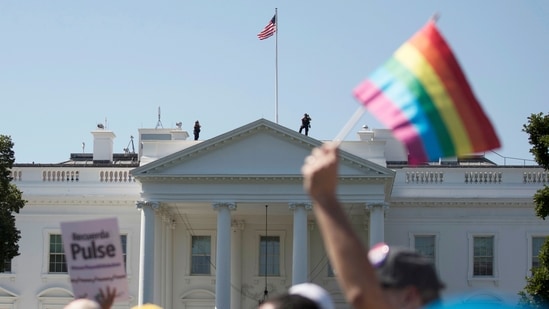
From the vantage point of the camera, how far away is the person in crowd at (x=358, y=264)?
4.13 m

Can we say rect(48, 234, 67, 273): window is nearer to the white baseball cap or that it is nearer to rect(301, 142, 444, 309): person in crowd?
the white baseball cap

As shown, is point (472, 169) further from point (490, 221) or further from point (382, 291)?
point (382, 291)

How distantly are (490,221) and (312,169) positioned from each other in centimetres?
4549

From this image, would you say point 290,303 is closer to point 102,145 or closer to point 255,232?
point 255,232

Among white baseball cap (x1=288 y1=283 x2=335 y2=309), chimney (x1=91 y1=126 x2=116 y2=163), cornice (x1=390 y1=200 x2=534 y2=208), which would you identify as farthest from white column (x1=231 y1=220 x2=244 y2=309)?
white baseball cap (x1=288 y1=283 x2=335 y2=309)

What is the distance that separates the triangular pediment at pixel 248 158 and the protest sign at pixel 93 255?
3714 centimetres

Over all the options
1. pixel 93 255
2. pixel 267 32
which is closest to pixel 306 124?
pixel 267 32

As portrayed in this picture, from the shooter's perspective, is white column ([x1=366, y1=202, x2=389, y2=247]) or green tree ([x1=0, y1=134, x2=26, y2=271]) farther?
white column ([x1=366, y1=202, x2=389, y2=247])

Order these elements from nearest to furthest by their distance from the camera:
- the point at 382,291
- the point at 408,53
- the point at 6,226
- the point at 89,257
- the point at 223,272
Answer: the point at 382,291
the point at 408,53
the point at 89,257
the point at 6,226
the point at 223,272

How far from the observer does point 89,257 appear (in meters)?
6.97

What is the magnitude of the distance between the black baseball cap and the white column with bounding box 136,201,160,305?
39499 mm

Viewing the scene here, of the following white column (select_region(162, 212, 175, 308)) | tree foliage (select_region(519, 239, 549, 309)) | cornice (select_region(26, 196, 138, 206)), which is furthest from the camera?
cornice (select_region(26, 196, 138, 206))

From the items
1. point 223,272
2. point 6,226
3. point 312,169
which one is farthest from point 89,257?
point 223,272

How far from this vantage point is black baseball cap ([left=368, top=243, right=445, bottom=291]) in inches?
169
